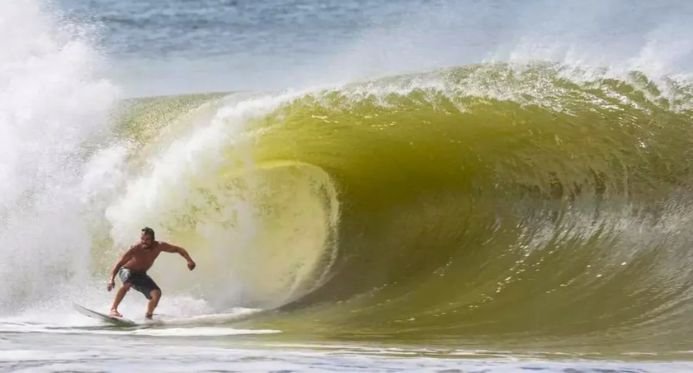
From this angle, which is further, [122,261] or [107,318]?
[122,261]

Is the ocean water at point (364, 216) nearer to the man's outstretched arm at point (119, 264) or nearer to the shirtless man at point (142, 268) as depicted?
the shirtless man at point (142, 268)

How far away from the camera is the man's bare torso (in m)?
10.2

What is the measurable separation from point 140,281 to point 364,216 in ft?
7.74

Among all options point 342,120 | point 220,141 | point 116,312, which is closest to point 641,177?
point 342,120

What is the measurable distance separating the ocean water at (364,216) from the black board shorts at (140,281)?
0.76 ft

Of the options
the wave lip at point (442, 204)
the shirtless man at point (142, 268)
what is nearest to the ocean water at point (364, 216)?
the wave lip at point (442, 204)

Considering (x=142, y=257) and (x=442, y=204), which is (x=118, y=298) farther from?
(x=442, y=204)

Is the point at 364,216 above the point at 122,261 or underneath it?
above

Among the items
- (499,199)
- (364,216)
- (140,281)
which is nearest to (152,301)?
(140,281)

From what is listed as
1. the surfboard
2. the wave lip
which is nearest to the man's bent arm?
the surfboard

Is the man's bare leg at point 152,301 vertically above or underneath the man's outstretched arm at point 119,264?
underneath

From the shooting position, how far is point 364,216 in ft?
37.9

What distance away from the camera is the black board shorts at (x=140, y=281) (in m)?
10.1

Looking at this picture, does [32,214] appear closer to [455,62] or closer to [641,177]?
[641,177]
